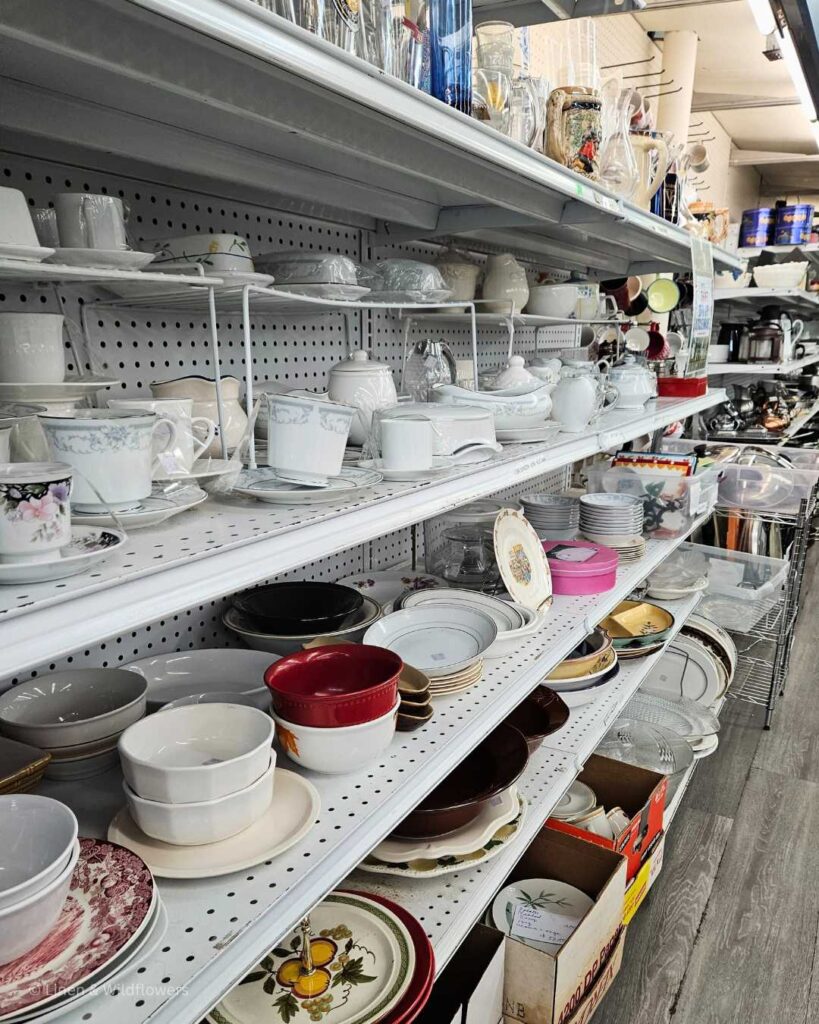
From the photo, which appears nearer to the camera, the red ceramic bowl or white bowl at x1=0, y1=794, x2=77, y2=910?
white bowl at x1=0, y1=794, x2=77, y2=910

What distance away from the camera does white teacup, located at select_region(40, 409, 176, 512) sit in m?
0.69

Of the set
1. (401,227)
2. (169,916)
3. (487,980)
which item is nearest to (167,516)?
Result: (169,916)

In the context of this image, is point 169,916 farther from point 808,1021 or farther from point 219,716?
point 808,1021

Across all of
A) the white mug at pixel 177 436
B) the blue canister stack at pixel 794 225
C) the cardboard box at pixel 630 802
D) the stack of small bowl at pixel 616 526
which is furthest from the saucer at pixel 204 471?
the blue canister stack at pixel 794 225

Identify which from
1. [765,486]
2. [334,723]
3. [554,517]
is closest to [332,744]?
[334,723]

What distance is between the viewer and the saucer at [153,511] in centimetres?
73

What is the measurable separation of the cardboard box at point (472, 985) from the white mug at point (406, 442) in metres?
0.88

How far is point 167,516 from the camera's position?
771 millimetres

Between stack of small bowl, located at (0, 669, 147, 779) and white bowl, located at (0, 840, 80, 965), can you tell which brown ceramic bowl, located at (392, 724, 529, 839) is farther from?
white bowl, located at (0, 840, 80, 965)

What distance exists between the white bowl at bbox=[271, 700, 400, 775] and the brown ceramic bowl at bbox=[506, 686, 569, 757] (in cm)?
71

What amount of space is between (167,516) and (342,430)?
267 mm

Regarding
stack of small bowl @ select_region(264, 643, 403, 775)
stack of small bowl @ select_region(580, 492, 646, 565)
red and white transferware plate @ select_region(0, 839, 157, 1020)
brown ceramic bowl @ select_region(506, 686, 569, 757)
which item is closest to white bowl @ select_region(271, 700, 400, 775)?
Result: stack of small bowl @ select_region(264, 643, 403, 775)

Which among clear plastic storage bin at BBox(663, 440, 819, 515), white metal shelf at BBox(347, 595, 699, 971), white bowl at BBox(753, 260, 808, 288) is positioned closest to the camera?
white metal shelf at BBox(347, 595, 699, 971)

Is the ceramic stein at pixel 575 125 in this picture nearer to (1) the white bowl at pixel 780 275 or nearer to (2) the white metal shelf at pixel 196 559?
(2) the white metal shelf at pixel 196 559
